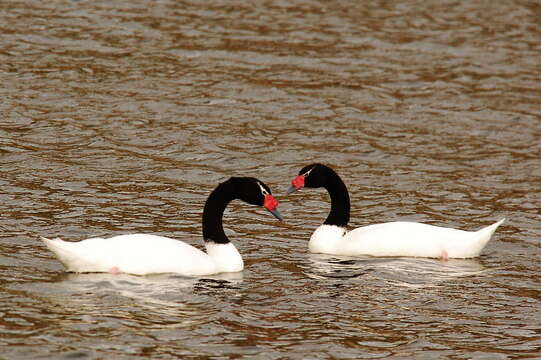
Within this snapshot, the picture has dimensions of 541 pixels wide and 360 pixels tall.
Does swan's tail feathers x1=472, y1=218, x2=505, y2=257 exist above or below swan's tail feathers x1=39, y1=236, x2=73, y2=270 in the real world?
below

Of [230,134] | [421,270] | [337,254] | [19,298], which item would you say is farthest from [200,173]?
[19,298]

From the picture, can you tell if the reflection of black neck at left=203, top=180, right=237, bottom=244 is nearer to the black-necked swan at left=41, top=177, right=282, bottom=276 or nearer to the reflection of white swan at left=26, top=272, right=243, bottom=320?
the black-necked swan at left=41, top=177, right=282, bottom=276

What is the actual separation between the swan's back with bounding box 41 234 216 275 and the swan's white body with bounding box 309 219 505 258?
2022 millimetres

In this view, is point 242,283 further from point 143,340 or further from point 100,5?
point 100,5

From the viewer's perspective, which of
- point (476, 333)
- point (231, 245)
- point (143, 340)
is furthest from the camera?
point (231, 245)

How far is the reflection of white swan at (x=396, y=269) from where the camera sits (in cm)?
1346

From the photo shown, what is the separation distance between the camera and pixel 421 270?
13906 millimetres

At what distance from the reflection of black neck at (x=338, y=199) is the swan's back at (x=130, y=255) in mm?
2347

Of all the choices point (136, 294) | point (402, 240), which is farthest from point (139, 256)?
point (402, 240)

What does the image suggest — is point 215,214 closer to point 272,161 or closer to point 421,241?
point 421,241

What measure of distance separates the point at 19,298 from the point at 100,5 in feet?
50.0

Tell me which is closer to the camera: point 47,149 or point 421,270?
point 421,270

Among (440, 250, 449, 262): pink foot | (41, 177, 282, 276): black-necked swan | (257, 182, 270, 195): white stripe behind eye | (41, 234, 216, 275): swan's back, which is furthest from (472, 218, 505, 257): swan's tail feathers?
(41, 234, 216, 275): swan's back

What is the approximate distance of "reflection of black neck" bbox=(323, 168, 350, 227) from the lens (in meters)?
14.8
